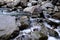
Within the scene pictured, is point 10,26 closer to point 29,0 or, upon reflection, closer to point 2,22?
point 2,22

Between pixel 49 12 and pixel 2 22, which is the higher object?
pixel 2 22

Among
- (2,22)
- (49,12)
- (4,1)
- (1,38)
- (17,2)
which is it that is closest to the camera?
(1,38)

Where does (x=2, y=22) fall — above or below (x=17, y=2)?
above

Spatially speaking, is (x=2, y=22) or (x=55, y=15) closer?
(x=2, y=22)

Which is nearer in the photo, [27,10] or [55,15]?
[55,15]

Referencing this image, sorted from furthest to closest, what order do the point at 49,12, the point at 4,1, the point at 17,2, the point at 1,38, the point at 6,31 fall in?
1. the point at 4,1
2. the point at 17,2
3. the point at 49,12
4. the point at 6,31
5. the point at 1,38

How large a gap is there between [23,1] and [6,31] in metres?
8.10

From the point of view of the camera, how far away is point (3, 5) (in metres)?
12.6

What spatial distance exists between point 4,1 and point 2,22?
26.3ft

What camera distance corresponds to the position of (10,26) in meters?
5.24

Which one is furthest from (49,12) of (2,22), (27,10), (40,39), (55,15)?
(40,39)

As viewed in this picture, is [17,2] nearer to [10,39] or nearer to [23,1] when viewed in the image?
[23,1]

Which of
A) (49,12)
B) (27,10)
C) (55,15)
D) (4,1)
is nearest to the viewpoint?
(55,15)

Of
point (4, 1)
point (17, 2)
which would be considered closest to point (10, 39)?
point (17, 2)
